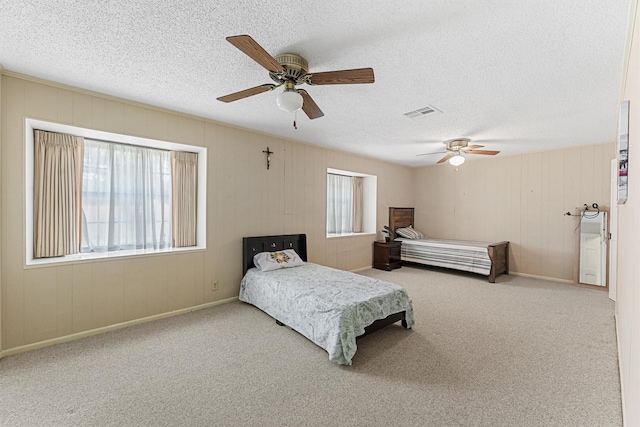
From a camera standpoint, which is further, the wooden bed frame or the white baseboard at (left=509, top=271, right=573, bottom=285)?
the white baseboard at (left=509, top=271, right=573, bottom=285)

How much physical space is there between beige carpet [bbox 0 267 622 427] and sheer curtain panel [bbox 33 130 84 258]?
39.9 inches

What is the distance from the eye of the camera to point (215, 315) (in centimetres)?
333

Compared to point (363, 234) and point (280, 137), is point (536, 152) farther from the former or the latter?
point (280, 137)

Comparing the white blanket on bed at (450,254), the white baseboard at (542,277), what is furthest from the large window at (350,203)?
the white baseboard at (542,277)

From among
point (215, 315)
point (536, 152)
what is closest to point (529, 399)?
point (215, 315)

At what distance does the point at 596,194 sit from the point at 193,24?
615 cm

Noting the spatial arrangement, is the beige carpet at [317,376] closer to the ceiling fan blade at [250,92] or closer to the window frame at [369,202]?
the ceiling fan blade at [250,92]

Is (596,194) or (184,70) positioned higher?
(184,70)

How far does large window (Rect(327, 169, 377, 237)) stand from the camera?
5.75 meters

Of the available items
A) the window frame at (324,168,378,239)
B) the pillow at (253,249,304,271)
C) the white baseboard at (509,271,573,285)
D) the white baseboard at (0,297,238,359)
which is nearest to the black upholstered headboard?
the pillow at (253,249,304,271)

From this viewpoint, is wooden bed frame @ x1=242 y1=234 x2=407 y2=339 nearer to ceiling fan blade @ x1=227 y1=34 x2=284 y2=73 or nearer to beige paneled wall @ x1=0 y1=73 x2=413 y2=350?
beige paneled wall @ x1=0 y1=73 x2=413 y2=350

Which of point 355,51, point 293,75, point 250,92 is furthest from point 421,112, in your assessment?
point 250,92

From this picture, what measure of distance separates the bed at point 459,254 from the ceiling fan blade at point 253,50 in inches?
187

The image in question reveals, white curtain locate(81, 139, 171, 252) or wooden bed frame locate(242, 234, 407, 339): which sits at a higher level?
white curtain locate(81, 139, 171, 252)
